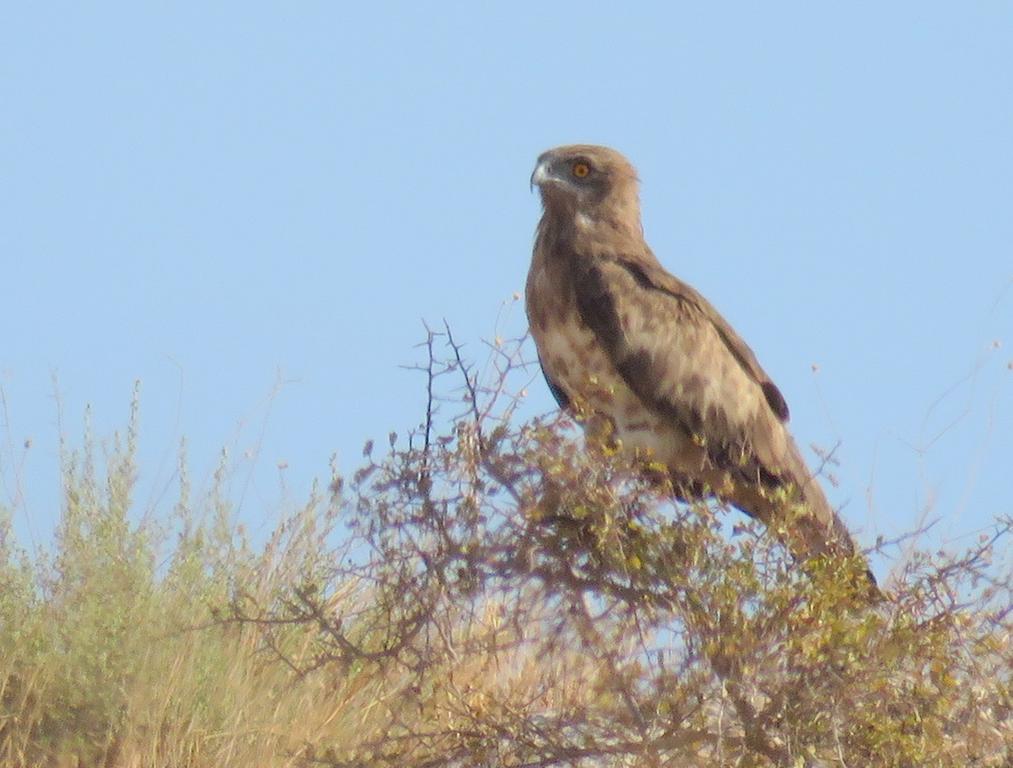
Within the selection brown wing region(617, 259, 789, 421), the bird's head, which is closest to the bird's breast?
brown wing region(617, 259, 789, 421)

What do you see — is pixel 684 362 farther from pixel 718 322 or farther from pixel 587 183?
pixel 587 183

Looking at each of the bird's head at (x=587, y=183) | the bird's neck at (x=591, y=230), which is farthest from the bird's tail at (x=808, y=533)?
the bird's head at (x=587, y=183)

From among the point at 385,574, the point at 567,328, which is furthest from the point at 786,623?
the point at 567,328

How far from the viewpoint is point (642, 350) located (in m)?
7.21

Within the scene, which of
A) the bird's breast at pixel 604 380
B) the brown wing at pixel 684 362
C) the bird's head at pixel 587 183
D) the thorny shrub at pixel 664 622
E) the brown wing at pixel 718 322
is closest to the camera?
the thorny shrub at pixel 664 622

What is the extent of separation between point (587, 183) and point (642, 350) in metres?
0.93

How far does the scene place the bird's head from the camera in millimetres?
7672

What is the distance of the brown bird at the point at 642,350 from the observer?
712 cm

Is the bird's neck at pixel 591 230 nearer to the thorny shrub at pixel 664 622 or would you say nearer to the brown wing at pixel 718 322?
the brown wing at pixel 718 322

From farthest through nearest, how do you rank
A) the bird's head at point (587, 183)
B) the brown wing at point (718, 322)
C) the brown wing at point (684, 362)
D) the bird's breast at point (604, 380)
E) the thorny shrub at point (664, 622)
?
the bird's head at point (587, 183)
the brown wing at point (718, 322)
the brown wing at point (684, 362)
the bird's breast at point (604, 380)
the thorny shrub at point (664, 622)

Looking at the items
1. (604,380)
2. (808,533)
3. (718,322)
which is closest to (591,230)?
(718,322)

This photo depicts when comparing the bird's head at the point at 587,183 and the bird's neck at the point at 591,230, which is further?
the bird's head at the point at 587,183

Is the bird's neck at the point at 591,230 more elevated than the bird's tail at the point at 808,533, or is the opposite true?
the bird's neck at the point at 591,230

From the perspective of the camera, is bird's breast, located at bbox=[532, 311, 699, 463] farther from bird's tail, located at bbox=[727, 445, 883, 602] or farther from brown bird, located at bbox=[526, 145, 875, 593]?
bird's tail, located at bbox=[727, 445, 883, 602]
